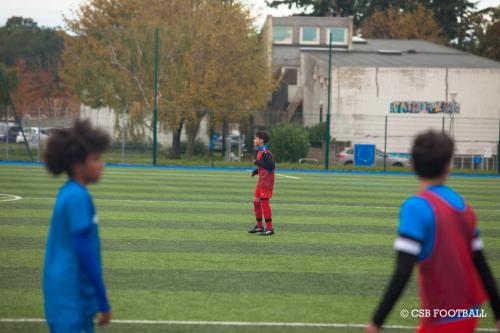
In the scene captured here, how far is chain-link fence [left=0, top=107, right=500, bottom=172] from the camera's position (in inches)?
1592

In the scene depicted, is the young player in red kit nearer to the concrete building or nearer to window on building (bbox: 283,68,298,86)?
the concrete building

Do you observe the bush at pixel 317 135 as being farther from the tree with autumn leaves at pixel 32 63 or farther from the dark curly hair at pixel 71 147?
the dark curly hair at pixel 71 147

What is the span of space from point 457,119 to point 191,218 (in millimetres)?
35875

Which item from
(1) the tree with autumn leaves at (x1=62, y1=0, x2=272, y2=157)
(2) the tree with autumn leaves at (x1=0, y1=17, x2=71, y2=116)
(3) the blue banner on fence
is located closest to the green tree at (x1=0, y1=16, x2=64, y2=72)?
(2) the tree with autumn leaves at (x1=0, y1=17, x2=71, y2=116)

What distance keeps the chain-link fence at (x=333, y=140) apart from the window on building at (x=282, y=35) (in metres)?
11.0

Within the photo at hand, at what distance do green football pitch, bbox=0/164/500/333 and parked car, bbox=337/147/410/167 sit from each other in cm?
2087

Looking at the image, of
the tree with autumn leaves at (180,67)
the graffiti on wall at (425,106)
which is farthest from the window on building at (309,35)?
the graffiti on wall at (425,106)

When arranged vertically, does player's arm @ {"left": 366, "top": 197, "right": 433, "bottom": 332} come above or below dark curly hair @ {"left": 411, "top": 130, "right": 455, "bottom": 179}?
below

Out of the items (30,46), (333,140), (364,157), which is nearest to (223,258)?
(364,157)

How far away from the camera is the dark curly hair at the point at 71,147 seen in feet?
15.0

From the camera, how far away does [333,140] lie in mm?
45906

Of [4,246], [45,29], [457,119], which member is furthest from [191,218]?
[45,29]

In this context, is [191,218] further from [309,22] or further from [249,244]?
[309,22]

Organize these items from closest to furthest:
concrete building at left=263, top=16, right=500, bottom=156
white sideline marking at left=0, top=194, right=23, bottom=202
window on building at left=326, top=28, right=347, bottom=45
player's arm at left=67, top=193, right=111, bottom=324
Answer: player's arm at left=67, top=193, right=111, bottom=324 < white sideline marking at left=0, top=194, right=23, bottom=202 < concrete building at left=263, top=16, right=500, bottom=156 < window on building at left=326, top=28, right=347, bottom=45
